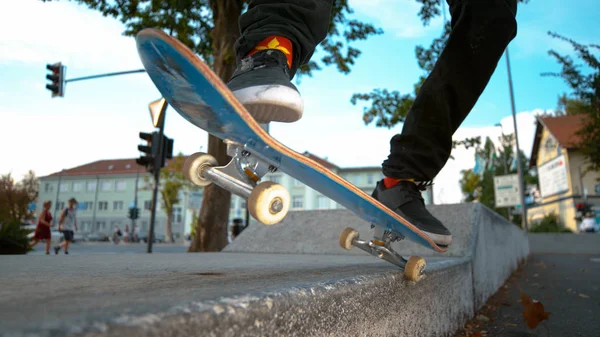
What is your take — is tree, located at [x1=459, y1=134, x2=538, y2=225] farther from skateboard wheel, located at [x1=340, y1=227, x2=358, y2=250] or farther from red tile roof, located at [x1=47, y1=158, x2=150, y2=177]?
red tile roof, located at [x1=47, y1=158, x2=150, y2=177]

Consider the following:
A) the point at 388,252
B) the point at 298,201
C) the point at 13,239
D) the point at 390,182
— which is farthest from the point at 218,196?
the point at 298,201

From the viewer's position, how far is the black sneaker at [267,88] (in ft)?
3.93

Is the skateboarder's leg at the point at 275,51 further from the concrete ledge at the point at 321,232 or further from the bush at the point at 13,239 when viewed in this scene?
the bush at the point at 13,239

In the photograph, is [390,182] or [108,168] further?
[108,168]

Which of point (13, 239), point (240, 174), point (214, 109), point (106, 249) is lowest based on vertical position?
point (106, 249)

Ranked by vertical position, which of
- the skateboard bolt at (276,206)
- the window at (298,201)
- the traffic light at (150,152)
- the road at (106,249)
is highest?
the window at (298,201)

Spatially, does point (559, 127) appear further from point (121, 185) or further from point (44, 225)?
point (121, 185)

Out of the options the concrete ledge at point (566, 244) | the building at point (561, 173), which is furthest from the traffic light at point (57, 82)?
the building at point (561, 173)

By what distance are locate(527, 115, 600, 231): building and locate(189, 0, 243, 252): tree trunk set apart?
27.4 meters

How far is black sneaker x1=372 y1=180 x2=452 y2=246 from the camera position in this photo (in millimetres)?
1570

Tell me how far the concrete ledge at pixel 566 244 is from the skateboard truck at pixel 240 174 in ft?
43.1

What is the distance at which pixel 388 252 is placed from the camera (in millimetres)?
1427

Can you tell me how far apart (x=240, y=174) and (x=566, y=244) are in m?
14.3

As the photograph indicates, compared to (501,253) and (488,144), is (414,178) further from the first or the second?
(488,144)
